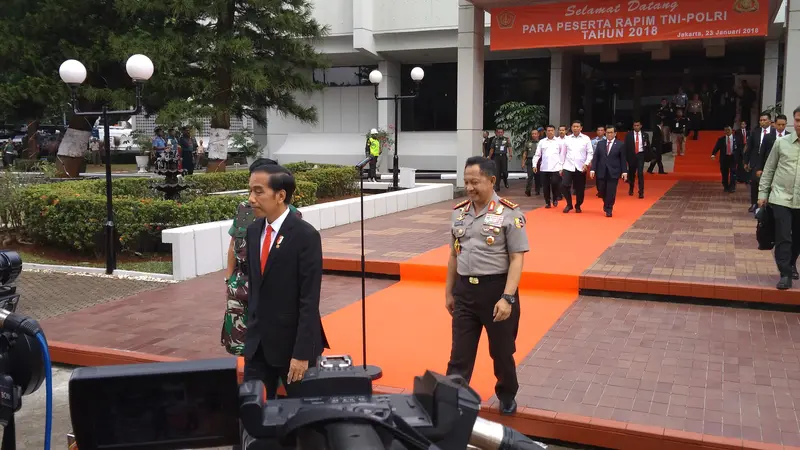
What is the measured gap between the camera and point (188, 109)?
53.6ft

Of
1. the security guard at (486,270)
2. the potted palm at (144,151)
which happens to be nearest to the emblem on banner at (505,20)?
the security guard at (486,270)

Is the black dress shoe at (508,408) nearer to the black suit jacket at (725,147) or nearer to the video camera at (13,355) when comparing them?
the video camera at (13,355)

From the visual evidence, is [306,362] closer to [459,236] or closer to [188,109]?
[459,236]

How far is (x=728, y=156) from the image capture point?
53.9ft

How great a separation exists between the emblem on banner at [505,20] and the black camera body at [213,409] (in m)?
16.9

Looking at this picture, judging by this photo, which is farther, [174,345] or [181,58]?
Result: [181,58]

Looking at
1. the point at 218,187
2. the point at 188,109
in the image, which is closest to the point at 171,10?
the point at 188,109

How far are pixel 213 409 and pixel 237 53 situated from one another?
623 inches

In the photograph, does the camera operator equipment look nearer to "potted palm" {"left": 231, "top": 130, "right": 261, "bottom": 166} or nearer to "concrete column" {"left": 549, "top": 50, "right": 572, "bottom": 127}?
"potted palm" {"left": 231, "top": 130, "right": 261, "bottom": 166}

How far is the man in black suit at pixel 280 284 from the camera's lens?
3404 millimetres

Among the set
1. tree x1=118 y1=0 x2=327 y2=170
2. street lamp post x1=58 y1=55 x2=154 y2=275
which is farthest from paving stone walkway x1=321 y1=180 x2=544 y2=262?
tree x1=118 y1=0 x2=327 y2=170

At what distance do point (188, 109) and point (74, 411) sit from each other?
52.5 feet

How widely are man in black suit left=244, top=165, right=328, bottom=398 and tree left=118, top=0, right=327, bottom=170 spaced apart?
13343mm

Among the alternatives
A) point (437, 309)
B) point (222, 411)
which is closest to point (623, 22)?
point (437, 309)
